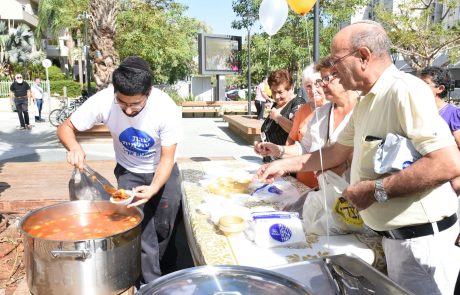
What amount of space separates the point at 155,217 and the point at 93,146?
606cm

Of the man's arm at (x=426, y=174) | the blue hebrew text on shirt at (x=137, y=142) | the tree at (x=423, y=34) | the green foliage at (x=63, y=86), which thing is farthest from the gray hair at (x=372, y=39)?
the green foliage at (x=63, y=86)

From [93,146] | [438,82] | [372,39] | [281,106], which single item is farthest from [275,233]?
[93,146]

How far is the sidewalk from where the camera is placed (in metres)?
7.43

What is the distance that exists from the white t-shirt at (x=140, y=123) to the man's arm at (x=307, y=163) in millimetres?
643

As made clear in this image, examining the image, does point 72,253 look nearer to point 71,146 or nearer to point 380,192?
point 71,146

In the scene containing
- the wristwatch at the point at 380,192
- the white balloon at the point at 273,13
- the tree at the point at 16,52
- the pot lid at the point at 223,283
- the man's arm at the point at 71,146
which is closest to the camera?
the pot lid at the point at 223,283

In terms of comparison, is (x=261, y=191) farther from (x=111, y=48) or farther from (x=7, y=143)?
(x=7, y=143)

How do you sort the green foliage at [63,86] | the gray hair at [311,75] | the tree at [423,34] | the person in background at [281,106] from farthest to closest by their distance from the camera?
the green foliage at [63,86]
the tree at [423,34]
the person in background at [281,106]
the gray hair at [311,75]

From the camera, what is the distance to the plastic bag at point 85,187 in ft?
7.79

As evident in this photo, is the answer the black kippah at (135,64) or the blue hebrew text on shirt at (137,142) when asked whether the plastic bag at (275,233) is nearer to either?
the blue hebrew text on shirt at (137,142)

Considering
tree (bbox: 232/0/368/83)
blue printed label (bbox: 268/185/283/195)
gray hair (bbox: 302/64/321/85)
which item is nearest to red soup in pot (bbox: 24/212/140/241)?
blue printed label (bbox: 268/185/283/195)

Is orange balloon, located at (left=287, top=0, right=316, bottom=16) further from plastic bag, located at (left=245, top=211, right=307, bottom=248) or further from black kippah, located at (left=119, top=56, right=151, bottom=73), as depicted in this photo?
plastic bag, located at (left=245, top=211, right=307, bottom=248)

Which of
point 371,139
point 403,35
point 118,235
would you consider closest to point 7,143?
point 118,235

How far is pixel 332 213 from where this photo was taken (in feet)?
6.45
